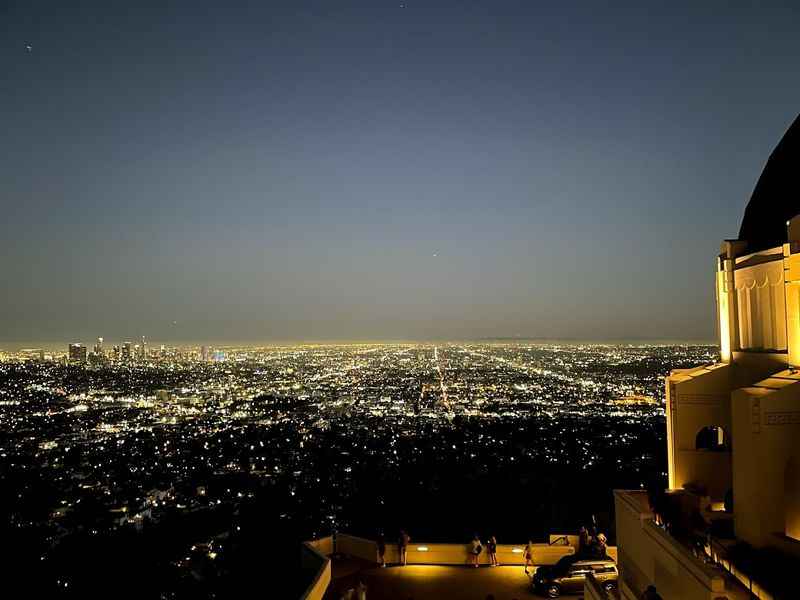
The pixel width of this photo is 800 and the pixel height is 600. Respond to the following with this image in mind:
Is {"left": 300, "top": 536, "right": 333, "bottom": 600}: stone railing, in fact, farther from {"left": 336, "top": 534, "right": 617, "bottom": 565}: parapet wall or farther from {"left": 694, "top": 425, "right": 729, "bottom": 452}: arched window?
{"left": 694, "top": 425, "right": 729, "bottom": 452}: arched window

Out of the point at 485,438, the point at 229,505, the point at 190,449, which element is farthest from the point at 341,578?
the point at 190,449

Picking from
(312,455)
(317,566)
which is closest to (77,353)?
(312,455)

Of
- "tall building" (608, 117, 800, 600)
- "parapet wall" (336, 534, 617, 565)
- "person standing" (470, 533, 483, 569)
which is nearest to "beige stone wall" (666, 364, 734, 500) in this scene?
"tall building" (608, 117, 800, 600)

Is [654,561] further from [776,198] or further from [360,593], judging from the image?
[776,198]

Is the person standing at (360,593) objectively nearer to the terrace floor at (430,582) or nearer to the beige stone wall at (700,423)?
the terrace floor at (430,582)

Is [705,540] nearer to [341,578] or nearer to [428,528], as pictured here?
[341,578]

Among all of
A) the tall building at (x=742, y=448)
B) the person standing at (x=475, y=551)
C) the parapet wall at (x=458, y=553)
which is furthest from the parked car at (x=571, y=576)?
the person standing at (x=475, y=551)
